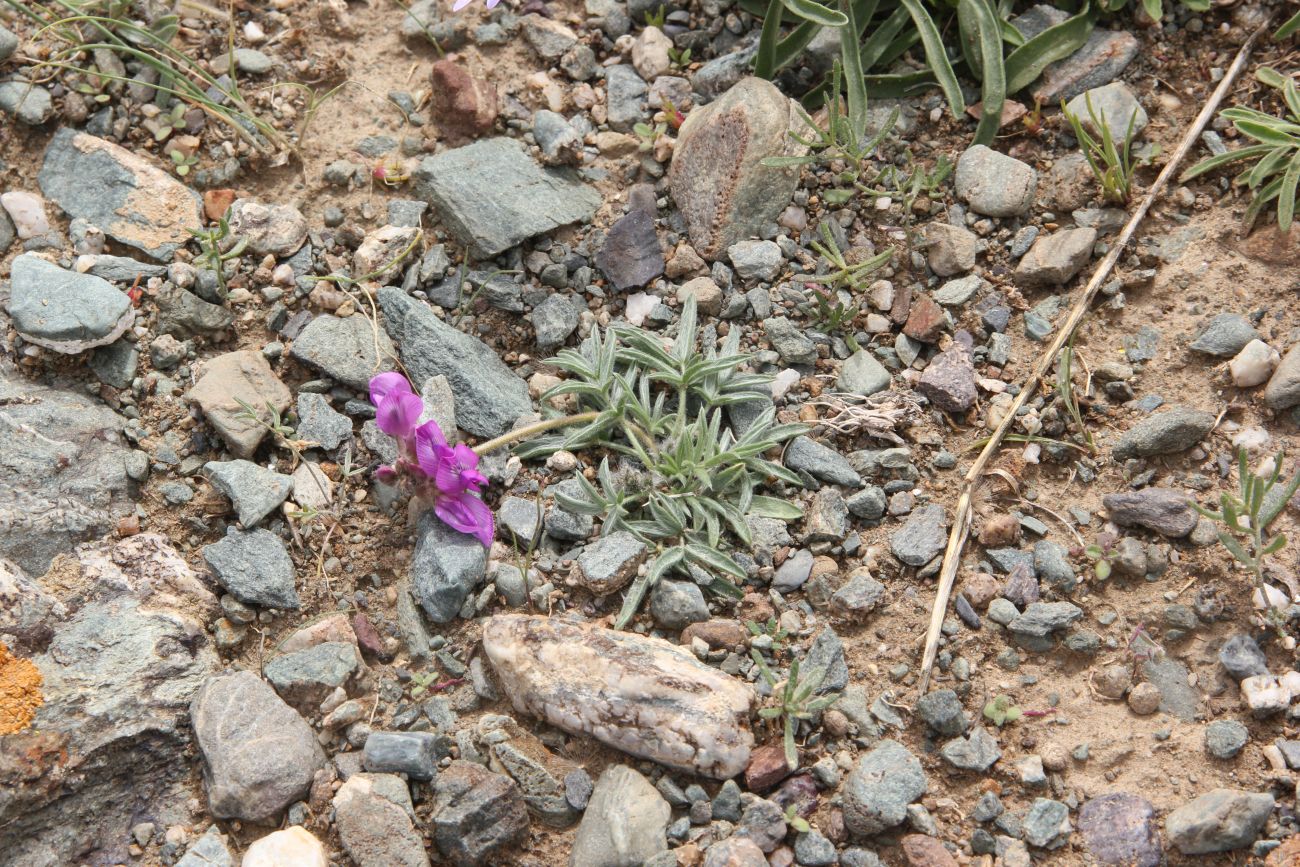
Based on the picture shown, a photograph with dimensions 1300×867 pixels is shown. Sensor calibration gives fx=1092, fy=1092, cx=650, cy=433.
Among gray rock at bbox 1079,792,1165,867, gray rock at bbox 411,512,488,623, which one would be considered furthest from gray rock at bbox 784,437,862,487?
gray rock at bbox 1079,792,1165,867

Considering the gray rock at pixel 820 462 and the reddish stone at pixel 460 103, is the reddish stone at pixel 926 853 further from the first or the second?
the reddish stone at pixel 460 103

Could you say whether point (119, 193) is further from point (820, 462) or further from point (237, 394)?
point (820, 462)

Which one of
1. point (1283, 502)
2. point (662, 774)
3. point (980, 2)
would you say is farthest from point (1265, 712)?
point (980, 2)

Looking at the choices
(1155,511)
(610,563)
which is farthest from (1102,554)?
(610,563)

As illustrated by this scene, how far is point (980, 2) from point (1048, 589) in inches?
80.4

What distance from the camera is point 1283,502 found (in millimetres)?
2863

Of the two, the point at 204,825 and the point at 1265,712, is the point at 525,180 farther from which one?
the point at 1265,712

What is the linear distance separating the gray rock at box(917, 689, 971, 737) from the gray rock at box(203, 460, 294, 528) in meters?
1.90

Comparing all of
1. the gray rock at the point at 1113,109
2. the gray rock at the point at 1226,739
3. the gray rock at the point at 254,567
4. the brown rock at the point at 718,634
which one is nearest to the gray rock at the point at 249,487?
the gray rock at the point at 254,567

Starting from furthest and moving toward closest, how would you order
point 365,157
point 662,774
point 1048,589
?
point 365,157, point 1048,589, point 662,774

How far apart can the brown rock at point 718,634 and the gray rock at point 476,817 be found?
62 centimetres

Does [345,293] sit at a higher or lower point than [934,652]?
higher

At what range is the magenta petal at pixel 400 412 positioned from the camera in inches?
118

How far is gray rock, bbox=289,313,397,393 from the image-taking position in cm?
342
